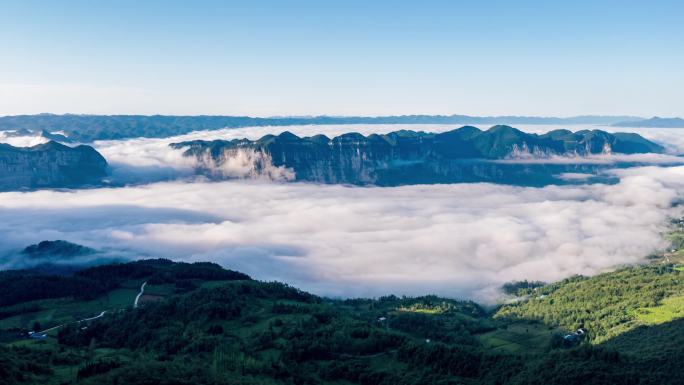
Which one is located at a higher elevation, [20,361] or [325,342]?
[20,361]

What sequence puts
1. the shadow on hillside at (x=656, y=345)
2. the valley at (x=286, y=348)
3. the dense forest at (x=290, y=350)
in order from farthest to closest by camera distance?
1. the shadow on hillside at (x=656, y=345)
2. the valley at (x=286, y=348)
3. the dense forest at (x=290, y=350)

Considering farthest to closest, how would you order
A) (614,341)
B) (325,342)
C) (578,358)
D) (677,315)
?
(677,315) < (614,341) < (325,342) < (578,358)

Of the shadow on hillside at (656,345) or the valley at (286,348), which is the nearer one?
the valley at (286,348)

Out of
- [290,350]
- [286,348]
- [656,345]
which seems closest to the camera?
[290,350]

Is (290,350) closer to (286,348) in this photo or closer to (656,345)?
(286,348)

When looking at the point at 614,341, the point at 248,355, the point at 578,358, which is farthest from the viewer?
the point at 614,341

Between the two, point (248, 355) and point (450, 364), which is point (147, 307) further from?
point (450, 364)

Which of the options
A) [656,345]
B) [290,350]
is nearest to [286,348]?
[290,350]

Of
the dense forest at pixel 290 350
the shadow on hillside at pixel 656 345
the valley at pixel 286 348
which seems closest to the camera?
the dense forest at pixel 290 350

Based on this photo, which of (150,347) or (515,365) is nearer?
(515,365)

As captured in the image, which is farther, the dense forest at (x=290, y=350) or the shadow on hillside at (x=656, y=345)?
the shadow on hillside at (x=656, y=345)

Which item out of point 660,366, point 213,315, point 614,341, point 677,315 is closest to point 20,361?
point 213,315
